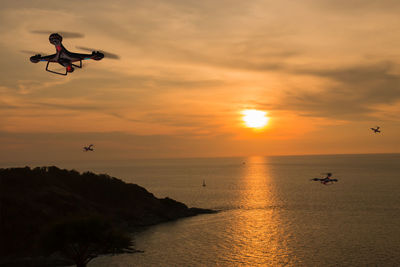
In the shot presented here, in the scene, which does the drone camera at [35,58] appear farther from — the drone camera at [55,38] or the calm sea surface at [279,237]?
the calm sea surface at [279,237]

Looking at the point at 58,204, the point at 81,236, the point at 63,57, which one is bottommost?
the point at 81,236

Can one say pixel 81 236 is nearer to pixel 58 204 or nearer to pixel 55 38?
pixel 55 38

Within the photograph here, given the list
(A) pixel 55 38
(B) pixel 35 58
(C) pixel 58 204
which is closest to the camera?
(A) pixel 55 38

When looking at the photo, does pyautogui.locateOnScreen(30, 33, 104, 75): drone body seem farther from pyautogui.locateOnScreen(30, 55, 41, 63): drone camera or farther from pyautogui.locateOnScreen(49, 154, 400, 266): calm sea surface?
pyautogui.locateOnScreen(49, 154, 400, 266): calm sea surface

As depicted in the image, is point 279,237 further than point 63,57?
Yes

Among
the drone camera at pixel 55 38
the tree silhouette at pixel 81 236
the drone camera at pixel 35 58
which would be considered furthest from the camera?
the tree silhouette at pixel 81 236

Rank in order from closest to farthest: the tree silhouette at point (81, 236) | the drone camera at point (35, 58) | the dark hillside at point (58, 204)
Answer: the drone camera at point (35, 58), the tree silhouette at point (81, 236), the dark hillside at point (58, 204)

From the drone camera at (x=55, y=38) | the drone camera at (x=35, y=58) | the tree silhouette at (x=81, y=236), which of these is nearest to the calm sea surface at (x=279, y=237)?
the tree silhouette at (x=81, y=236)

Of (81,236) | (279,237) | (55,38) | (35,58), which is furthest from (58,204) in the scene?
(55,38)

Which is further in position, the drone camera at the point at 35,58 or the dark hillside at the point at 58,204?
the dark hillside at the point at 58,204

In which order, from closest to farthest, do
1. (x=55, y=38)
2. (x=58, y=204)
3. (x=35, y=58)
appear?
(x=55, y=38) → (x=35, y=58) → (x=58, y=204)

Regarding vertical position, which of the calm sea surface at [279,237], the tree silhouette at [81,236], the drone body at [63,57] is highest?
the drone body at [63,57]

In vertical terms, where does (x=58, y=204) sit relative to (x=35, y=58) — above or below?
below
